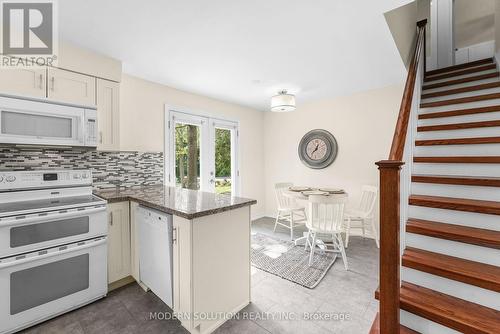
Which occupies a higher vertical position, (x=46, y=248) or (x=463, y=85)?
(x=463, y=85)

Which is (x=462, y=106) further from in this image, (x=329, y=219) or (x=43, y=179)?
(x=43, y=179)

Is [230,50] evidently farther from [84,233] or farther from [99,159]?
[84,233]

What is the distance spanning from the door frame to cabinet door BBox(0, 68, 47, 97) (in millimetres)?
1491

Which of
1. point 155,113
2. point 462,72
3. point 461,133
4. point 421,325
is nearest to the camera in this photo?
point 421,325

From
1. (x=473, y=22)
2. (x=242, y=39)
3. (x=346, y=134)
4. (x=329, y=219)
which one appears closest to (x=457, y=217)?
(x=329, y=219)

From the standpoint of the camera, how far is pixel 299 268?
105 inches

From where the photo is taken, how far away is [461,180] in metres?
1.74

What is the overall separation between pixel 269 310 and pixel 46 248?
188cm

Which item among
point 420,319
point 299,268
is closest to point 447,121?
point 420,319

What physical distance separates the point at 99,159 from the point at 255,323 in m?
2.44

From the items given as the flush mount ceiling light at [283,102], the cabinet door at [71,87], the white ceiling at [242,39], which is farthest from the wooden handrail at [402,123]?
the cabinet door at [71,87]

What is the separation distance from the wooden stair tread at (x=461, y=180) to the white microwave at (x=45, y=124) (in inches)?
121

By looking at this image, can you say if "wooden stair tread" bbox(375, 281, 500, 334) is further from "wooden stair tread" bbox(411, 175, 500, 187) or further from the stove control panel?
the stove control panel

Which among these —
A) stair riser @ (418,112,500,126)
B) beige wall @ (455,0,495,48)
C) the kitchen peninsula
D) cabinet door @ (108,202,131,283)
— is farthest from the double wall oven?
beige wall @ (455,0,495,48)
